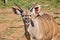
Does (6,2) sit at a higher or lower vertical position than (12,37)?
higher

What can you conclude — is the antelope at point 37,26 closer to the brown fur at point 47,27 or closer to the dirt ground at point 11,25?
the brown fur at point 47,27

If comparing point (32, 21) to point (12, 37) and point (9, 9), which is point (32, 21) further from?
point (9, 9)

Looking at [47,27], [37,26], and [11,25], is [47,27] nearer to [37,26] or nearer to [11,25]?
[37,26]

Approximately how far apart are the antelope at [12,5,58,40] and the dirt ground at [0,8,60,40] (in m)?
1.43

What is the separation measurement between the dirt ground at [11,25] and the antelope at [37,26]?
4.69ft

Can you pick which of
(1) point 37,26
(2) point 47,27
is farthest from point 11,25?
(1) point 37,26

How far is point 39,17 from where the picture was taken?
6637 mm

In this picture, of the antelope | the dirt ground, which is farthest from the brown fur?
the dirt ground

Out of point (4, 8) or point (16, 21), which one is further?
point (4, 8)

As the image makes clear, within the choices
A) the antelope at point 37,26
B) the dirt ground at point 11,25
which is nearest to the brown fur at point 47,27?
the antelope at point 37,26

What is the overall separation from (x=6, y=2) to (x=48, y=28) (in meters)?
5.56

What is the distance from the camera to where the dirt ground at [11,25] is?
8148 millimetres

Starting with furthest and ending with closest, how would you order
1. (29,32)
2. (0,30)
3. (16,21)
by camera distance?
(16,21)
(0,30)
(29,32)

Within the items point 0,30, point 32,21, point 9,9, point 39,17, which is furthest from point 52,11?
point 32,21
